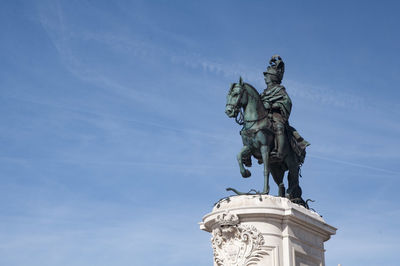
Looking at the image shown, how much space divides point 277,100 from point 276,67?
148 centimetres

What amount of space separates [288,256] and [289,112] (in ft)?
15.7

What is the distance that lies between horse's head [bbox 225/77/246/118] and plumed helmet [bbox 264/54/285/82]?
231 centimetres

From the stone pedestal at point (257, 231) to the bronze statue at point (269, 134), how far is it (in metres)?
0.90

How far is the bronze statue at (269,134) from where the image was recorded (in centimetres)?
2144

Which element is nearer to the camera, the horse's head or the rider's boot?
the horse's head

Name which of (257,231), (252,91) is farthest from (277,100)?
(257,231)

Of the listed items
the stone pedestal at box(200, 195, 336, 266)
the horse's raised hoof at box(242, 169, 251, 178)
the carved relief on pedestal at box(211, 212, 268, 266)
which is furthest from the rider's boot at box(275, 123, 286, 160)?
the carved relief on pedestal at box(211, 212, 268, 266)

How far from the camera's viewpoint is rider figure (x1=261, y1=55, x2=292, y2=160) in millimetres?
21859

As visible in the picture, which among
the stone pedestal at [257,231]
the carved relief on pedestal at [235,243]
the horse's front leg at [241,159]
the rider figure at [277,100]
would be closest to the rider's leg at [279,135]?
the rider figure at [277,100]

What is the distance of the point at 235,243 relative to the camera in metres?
19.9

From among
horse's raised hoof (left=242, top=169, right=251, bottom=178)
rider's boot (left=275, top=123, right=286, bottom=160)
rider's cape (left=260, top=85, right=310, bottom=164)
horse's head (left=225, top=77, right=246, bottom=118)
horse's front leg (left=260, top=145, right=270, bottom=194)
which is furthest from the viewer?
rider's cape (left=260, top=85, right=310, bottom=164)

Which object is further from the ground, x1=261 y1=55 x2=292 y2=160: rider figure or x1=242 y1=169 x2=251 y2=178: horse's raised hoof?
x1=261 y1=55 x2=292 y2=160: rider figure

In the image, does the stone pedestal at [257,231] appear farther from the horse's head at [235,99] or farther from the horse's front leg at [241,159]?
the horse's head at [235,99]

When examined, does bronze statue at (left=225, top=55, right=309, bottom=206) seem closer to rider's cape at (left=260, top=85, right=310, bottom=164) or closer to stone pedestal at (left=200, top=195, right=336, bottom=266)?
rider's cape at (left=260, top=85, right=310, bottom=164)
